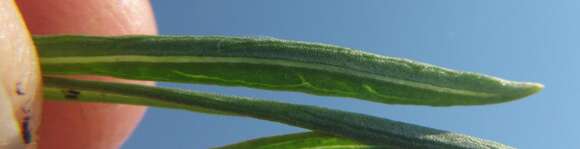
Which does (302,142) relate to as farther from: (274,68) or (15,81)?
(15,81)

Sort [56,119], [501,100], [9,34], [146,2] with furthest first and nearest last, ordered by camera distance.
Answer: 1. [146,2]
2. [56,119]
3. [501,100]
4. [9,34]

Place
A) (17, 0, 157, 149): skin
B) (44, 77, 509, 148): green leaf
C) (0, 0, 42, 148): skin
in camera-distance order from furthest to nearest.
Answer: (17, 0, 157, 149): skin, (44, 77, 509, 148): green leaf, (0, 0, 42, 148): skin

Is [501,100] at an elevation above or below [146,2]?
below

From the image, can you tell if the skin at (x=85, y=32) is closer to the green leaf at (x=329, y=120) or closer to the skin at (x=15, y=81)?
the green leaf at (x=329, y=120)

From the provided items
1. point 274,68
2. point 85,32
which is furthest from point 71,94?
point 274,68

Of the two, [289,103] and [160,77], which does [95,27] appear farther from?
[289,103]

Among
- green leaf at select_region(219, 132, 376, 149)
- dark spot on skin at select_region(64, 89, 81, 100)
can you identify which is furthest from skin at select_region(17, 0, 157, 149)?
green leaf at select_region(219, 132, 376, 149)

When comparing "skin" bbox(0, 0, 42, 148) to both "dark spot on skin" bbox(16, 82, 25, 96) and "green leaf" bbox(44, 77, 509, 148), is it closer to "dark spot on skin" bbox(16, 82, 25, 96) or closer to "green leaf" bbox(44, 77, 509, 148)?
"dark spot on skin" bbox(16, 82, 25, 96)

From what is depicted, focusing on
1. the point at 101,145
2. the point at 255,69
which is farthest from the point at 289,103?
the point at 101,145
